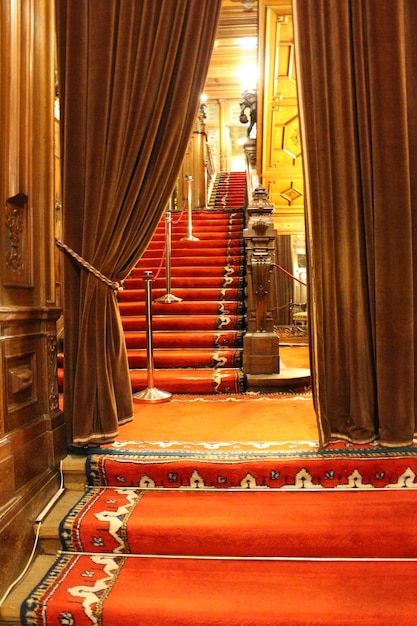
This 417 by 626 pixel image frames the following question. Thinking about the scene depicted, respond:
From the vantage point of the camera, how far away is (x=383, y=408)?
2340mm

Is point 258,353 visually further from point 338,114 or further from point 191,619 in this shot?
point 191,619

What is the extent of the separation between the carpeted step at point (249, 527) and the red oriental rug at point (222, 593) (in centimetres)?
4

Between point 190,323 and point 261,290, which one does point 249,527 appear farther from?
Result: point 190,323

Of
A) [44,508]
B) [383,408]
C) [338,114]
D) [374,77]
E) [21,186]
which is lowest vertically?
[44,508]

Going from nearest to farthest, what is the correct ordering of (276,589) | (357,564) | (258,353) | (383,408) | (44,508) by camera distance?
1. (276,589)
2. (357,564)
3. (44,508)
4. (383,408)
5. (258,353)

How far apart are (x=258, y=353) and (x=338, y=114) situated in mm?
1823

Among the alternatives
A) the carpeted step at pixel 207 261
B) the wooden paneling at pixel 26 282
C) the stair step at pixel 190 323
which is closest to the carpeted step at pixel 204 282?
the carpeted step at pixel 207 261

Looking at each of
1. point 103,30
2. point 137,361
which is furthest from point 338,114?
point 137,361

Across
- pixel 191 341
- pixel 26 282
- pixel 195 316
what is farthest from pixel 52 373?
pixel 195 316

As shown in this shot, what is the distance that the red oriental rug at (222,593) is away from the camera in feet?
5.26

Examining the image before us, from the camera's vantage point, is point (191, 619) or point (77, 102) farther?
point (77, 102)

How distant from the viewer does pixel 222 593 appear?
1711 millimetres

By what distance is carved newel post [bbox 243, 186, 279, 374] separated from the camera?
3.56 metres

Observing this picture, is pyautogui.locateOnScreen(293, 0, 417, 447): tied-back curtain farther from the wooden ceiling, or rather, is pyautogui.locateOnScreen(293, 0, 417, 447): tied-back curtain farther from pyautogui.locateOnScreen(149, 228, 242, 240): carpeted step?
the wooden ceiling
